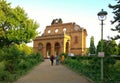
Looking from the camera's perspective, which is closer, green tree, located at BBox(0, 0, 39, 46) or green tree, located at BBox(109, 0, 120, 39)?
green tree, located at BBox(109, 0, 120, 39)

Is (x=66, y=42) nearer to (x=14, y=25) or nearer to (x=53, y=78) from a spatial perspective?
(x=14, y=25)

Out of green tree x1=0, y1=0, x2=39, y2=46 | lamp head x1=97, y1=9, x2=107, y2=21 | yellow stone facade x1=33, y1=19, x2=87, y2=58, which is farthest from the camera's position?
yellow stone facade x1=33, y1=19, x2=87, y2=58

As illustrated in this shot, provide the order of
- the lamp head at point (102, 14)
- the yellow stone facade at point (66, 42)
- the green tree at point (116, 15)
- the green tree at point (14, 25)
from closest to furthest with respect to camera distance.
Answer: the lamp head at point (102, 14), the green tree at point (116, 15), the green tree at point (14, 25), the yellow stone facade at point (66, 42)

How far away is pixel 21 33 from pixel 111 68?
37.9m

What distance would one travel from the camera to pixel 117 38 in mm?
36000

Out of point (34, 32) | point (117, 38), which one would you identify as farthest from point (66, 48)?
point (117, 38)

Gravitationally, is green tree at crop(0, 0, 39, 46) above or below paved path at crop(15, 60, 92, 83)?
above

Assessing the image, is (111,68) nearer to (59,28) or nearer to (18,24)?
(18,24)

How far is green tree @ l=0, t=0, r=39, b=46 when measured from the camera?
53.9 meters

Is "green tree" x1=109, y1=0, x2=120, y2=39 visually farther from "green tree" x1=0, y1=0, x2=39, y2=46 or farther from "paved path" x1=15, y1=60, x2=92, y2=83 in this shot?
"green tree" x1=0, y1=0, x2=39, y2=46

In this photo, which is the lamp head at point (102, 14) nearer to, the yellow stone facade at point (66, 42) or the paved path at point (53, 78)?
the paved path at point (53, 78)

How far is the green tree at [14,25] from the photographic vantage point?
177ft

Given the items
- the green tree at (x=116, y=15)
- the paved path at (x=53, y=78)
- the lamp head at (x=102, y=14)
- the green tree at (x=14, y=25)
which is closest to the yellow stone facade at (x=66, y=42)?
the green tree at (x=14, y=25)

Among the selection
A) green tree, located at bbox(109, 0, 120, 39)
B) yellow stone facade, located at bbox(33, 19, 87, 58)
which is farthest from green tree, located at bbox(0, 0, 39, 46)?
green tree, located at bbox(109, 0, 120, 39)
